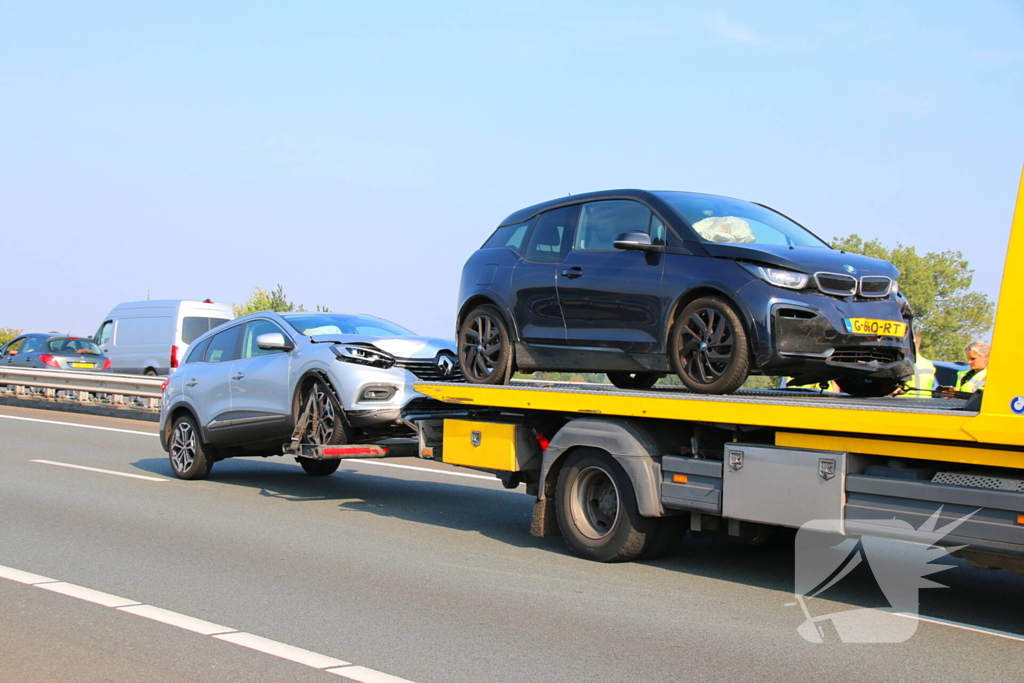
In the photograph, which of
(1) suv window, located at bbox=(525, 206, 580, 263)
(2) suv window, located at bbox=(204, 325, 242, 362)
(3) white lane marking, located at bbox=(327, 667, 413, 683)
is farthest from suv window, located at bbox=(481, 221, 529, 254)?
(3) white lane marking, located at bbox=(327, 667, 413, 683)

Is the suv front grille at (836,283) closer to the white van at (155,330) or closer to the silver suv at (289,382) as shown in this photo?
the silver suv at (289,382)

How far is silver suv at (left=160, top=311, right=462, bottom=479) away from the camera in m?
9.88

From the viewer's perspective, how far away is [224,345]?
11.9 m

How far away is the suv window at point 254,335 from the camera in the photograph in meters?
11.2

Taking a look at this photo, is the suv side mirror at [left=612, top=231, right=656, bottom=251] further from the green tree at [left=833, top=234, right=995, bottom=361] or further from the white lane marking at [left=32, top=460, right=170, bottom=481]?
the green tree at [left=833, top=234, right=995, bottom=361]

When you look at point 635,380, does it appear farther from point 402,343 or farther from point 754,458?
point 754,458

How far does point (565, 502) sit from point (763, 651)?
2.62 metres

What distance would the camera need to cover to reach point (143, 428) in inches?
747

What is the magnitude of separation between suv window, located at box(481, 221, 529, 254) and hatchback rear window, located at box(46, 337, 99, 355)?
21.5 m

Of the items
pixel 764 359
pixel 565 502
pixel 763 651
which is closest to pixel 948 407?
pixel 764 359

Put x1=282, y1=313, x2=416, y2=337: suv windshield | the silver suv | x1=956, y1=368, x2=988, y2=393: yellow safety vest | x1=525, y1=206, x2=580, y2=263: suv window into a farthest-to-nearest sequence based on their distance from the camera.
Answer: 1. x1=282, y1=313, x2=416, y2=337: suv windshield
2. the silver suv
3. x1=525, y1=206, x2=580, y2=263: suv window
4. x1=956, y1=368, x2=988, y2=393: yellow safety vest

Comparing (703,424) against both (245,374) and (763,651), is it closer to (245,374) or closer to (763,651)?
(763,651)

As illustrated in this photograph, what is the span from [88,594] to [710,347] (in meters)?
4.45

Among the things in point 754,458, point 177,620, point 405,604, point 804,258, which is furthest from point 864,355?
point 177,620
